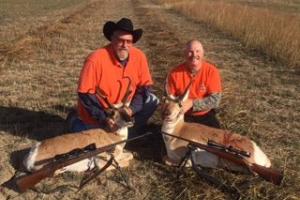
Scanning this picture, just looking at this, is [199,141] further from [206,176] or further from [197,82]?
[197,82]

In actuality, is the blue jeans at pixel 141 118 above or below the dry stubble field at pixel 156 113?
above

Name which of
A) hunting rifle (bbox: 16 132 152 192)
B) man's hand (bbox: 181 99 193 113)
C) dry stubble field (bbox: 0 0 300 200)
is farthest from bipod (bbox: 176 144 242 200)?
hunting rifle (bbox: 16 132 152 192)

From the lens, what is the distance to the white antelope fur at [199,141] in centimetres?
585

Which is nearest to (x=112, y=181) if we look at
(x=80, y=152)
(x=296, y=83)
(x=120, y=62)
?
(x=80, y=152)

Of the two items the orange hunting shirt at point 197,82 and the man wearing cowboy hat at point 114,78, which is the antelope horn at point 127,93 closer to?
the man wearing cowboy hat at point 114,78

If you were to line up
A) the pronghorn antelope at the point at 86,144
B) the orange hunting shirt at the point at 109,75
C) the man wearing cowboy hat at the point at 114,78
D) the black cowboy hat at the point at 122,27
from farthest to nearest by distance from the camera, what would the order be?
the orange hunting shirt at the point at 109,75
the man wearing cowboy hat at the point at 114,78
the black cowboy hat at the point at 122,27
the pronghorn antelope at the point at 86,144

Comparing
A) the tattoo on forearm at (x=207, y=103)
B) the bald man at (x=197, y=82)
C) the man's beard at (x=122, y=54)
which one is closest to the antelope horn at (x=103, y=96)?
the man's beard at (x=122, y=54)

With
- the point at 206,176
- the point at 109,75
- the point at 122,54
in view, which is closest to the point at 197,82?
the point at 122,54

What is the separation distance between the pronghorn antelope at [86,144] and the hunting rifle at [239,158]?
0.89m

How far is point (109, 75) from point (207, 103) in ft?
4.50

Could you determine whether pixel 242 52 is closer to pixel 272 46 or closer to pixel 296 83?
pixel 272 46

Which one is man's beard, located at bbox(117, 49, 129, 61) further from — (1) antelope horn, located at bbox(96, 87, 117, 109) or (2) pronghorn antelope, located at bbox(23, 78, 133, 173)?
(2) pronghorn antelope, located at bbox(23, 78, 133, 173)

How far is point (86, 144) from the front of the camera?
595 centimetres

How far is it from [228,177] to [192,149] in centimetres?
57
